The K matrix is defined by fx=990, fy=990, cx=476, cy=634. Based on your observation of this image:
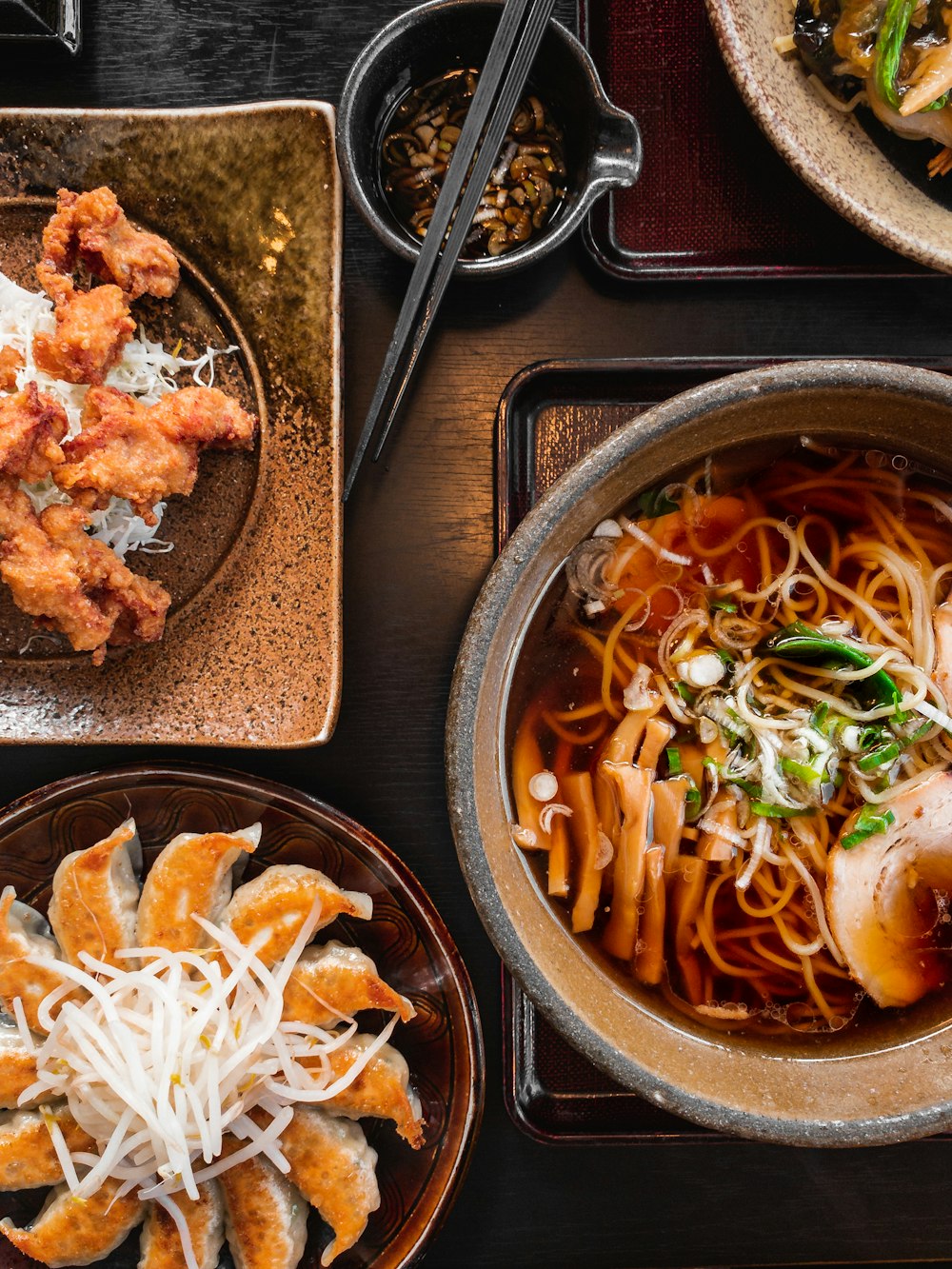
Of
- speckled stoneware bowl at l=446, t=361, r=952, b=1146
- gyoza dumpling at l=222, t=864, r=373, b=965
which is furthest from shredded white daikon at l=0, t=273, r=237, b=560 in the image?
speckled stoneware bowl at l=446, t=361, r=952, b=1146

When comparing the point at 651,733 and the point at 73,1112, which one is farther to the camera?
the point at 73,1112

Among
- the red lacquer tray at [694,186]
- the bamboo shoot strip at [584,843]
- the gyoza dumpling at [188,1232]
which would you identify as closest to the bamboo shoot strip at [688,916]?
the bamboo shoot strip at [584,843]

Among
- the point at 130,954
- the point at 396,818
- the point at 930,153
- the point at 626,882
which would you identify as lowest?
the point at 130,954

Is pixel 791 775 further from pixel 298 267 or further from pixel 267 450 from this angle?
pixel 298 267

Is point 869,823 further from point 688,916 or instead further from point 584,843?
point 584,843

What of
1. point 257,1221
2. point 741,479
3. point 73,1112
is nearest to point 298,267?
point 741,479

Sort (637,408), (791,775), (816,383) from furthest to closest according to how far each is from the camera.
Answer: (637,408), (791,775), (816,383)

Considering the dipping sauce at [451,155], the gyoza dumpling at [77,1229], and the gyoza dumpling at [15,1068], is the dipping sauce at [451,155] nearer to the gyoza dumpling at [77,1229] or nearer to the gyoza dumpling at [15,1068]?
the gyoza dumpling at [15,1068]
